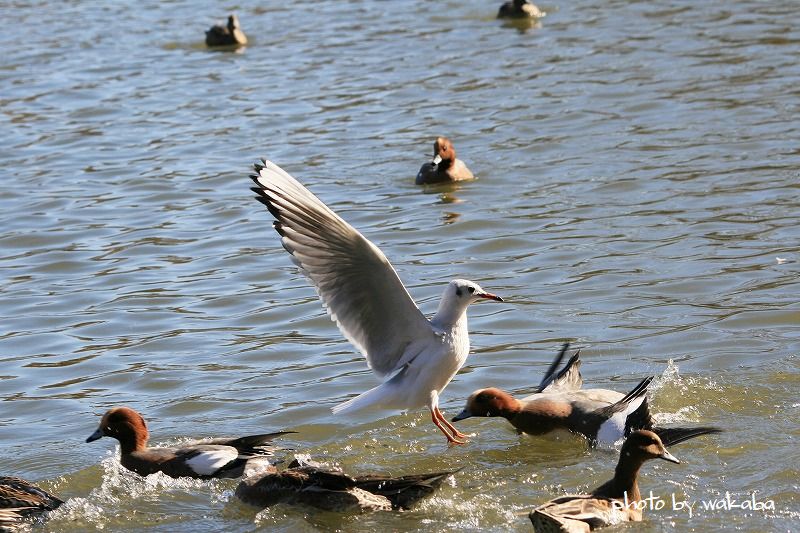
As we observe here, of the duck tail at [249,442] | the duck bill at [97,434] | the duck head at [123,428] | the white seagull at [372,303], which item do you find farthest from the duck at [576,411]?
the duck bill at [97,434]

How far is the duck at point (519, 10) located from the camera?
2108 cm

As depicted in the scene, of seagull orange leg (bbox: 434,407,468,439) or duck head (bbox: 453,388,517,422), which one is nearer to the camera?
duck head (bbox: 453,388,517,422)

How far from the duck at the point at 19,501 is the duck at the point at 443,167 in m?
6.98

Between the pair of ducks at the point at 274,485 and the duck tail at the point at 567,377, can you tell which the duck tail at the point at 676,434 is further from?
the pair of ducks at the point at 274,485

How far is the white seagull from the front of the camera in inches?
318

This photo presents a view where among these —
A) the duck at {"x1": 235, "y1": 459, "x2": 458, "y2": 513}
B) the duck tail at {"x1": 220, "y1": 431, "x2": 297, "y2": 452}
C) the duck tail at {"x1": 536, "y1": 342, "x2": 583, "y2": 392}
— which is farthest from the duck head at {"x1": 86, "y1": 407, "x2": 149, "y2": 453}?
the duck tail at {"x1": 536, "y1": 342, "x2": 583, "y2": 392}

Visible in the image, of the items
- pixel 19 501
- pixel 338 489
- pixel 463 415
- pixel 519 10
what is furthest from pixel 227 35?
pixel 338 489

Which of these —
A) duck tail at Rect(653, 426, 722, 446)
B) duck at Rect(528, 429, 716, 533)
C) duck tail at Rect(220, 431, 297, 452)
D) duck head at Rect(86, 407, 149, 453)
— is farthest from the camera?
duck head at Rect(86, 407, 149, 453)

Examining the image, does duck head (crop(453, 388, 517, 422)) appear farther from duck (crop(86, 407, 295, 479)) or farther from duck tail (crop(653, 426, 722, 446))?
duck (crop(86, 407, 295, 479))

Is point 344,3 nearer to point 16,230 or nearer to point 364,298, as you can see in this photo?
point 16,230

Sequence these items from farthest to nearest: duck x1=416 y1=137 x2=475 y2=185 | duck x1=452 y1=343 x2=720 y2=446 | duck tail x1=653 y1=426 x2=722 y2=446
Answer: duck x1=416 y1=137 x2=475 y2=185 < duck x1=452 y1=343 x2=720 y2=446 < duck tail x1=653 y1=426 x2=722 y2=446

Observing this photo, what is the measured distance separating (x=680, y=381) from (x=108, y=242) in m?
6.17

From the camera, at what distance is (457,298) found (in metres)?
8.29

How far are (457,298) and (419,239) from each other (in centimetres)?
413
